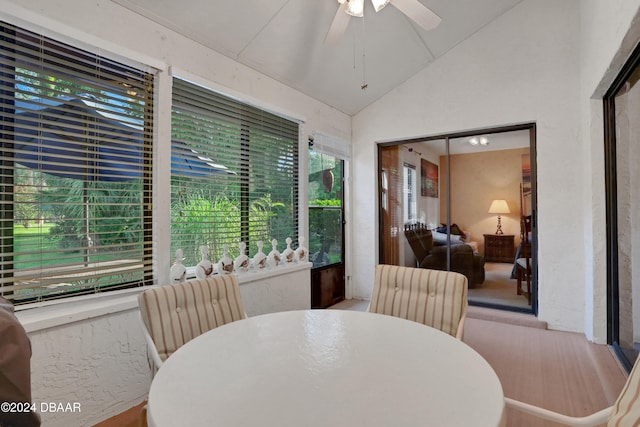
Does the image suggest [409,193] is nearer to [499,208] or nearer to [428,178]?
[428,178]

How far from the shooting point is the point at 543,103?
10.6 feet

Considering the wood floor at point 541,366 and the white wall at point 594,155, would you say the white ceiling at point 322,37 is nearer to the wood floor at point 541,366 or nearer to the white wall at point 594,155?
the white wall at point 594,155

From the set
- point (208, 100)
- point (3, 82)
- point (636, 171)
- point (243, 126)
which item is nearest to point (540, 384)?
point (636, 171)

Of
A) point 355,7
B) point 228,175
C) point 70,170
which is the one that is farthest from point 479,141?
point 70,170

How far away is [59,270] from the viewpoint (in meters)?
1.81

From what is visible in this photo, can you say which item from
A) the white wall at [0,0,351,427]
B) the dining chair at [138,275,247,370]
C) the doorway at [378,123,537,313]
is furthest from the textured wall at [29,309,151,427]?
the doorway at [378,123,537,313]

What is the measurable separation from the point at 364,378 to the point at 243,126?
2517mm

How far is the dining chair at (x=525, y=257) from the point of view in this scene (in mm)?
3525

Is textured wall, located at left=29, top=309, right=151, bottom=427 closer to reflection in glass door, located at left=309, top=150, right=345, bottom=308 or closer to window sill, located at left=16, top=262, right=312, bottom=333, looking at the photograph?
window sill, located at left=16, top=262, right=312, bottom=333

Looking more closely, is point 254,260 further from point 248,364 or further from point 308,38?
point 308,38

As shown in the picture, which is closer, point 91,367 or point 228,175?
point 91,367

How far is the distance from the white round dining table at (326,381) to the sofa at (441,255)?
9.29 feet

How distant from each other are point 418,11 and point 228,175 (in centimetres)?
190

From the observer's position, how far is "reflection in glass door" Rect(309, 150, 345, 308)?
3.86 metres
